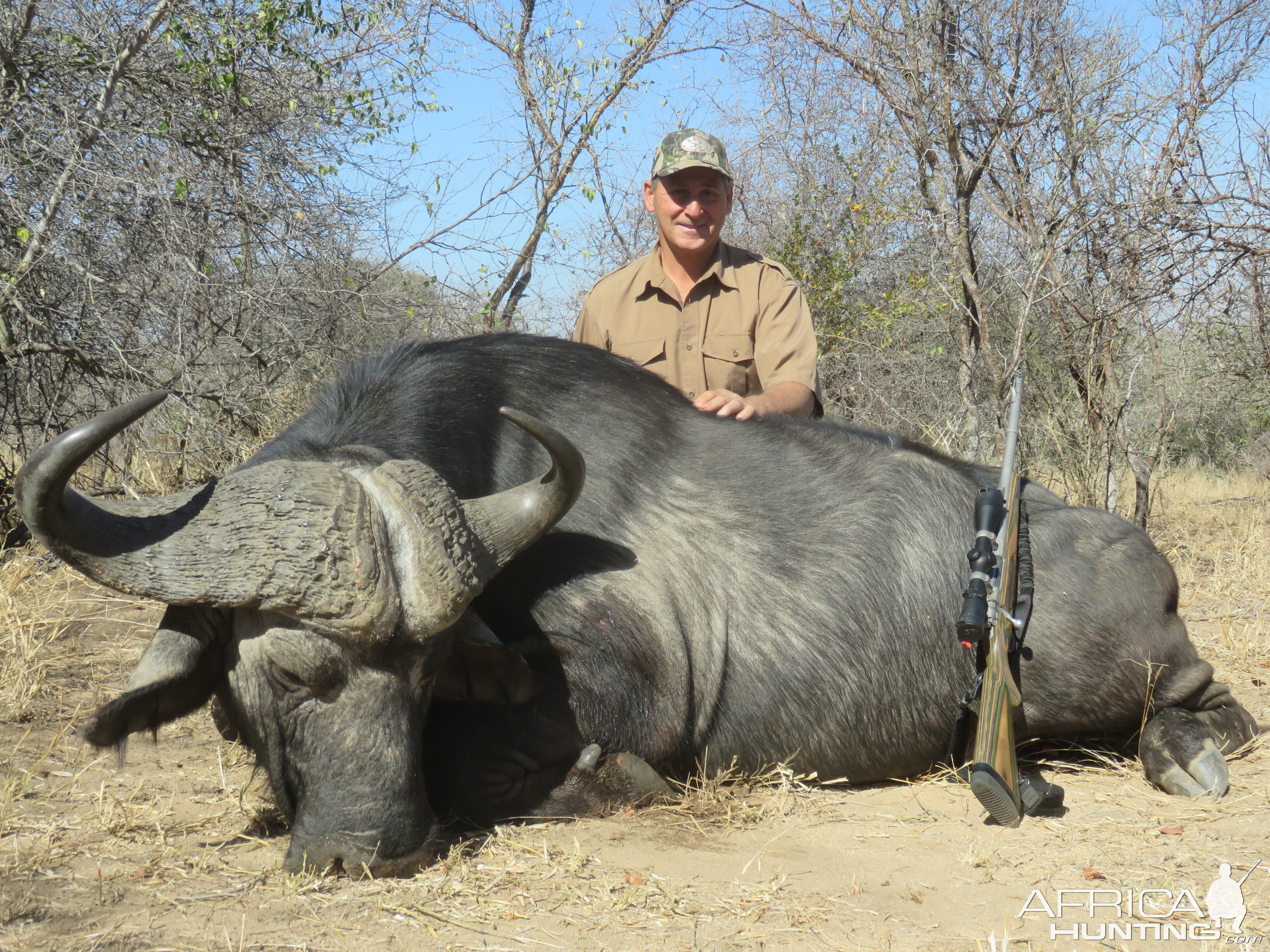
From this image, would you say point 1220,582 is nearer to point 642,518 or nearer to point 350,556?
point 642,518

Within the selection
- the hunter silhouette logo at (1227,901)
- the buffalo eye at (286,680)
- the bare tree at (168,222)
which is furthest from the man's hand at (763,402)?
the bare tree at (168,222)

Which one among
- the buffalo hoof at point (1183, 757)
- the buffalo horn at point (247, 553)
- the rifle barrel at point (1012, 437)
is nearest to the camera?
the buffalo horn at point (247, 553)

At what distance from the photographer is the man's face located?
523 cm

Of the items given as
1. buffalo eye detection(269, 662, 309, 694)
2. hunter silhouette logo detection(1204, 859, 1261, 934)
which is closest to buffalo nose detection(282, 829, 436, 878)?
buffalo eye detection(269, 662, 309, 694)

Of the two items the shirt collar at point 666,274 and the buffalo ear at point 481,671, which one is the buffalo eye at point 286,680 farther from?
the shirt collar at point 666,274

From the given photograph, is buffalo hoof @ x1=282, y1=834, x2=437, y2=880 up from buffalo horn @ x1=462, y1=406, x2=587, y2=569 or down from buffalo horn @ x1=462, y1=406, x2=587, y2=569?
down

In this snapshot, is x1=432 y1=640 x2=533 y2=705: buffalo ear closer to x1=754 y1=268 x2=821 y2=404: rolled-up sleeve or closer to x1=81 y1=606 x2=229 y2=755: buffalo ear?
x1=81 y1=606 x2=229 y2=755: buffalo ear

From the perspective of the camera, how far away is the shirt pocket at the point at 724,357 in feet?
17.4

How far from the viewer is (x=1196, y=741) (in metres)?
3.66

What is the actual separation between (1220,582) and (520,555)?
15.7ft

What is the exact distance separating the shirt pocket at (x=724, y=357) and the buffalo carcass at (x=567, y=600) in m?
1.19

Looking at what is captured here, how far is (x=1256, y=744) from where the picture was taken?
3898 millimetres

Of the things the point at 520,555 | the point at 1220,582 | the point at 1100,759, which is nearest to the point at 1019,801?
the point at 1100,759
